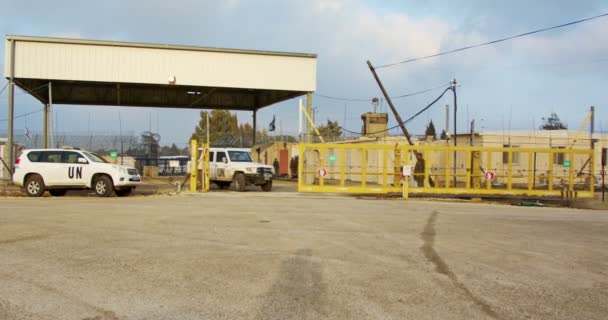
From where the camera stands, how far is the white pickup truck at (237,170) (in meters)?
24.5

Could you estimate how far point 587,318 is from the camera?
222 inches

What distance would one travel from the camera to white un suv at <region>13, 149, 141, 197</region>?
64.5 feet

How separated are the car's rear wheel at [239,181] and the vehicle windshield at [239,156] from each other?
850 mm

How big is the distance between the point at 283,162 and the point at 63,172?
81.1ft

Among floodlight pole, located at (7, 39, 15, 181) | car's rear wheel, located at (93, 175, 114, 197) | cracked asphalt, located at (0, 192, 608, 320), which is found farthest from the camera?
floodlight pole, located at (7, 39, 15, 181)

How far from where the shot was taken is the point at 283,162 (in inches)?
1710

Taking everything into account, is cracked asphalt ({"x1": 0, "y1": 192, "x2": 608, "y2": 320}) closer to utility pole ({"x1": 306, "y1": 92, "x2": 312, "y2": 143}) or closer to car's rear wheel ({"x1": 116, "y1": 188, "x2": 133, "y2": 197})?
car's rear wheel ({"x1": 116, "y1": 188, "x2": 133, "y2": 197})

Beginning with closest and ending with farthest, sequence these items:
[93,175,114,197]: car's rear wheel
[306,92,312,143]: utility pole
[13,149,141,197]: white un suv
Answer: [13,149,141,197]: white un suv, [93,175,114,197]: car's rear wheel, [306,92,312,143]: utility pole

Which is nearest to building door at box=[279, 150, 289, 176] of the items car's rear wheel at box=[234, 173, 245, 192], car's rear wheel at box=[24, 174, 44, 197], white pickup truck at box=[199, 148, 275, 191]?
white pickup truck at box=[199, 148, 275, 191]

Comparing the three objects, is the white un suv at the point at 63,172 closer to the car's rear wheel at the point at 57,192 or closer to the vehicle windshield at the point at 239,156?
the car's rear wheel at the point at 57,192

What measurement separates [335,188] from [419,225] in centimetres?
1136

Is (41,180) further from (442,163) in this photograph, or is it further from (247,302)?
(442,163)

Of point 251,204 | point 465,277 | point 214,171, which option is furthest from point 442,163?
point 465,277

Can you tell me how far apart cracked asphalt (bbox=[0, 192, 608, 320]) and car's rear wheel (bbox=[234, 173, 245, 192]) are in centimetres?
1106
